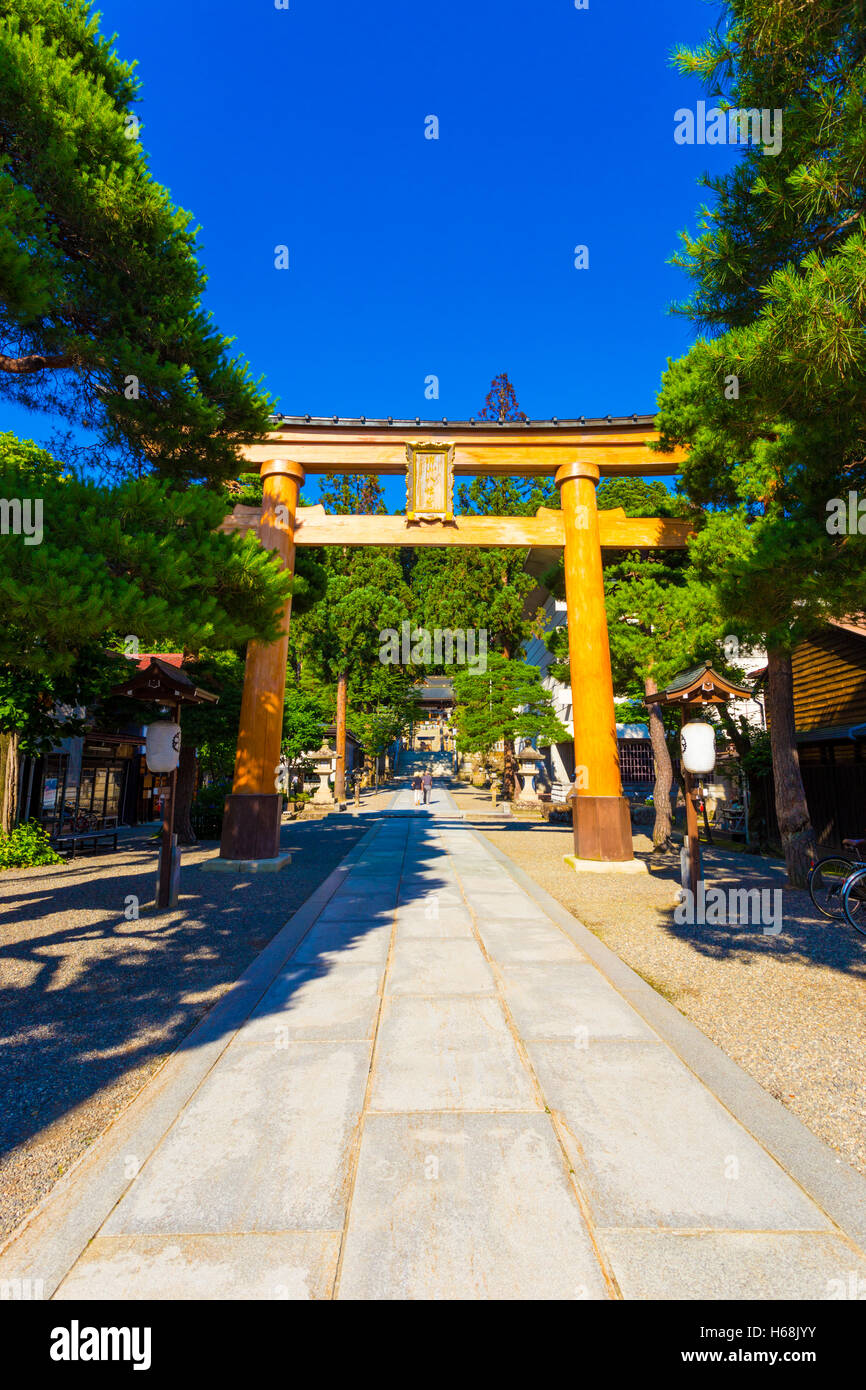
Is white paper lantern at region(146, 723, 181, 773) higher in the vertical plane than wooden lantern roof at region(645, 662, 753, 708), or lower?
lower

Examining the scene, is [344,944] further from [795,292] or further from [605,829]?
[795,292]

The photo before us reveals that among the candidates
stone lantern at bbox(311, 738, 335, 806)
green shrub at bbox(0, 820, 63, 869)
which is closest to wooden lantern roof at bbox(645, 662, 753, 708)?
green shrub at bbox(0, 820, 63, 869)

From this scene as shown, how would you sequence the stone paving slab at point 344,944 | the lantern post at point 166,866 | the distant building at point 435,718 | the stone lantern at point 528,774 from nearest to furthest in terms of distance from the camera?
1. the stone paving slab at point 344,944
2. the lantern post at point 166,866
3. the stone lantern at point 528,774
4. the distant building at point 435,718

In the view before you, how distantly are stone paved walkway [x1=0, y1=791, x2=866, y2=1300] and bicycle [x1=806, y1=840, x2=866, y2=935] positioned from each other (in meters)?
4.15

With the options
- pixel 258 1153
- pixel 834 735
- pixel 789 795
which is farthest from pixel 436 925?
pixel 834 735

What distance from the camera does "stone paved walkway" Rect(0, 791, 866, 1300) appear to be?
6.91 ft

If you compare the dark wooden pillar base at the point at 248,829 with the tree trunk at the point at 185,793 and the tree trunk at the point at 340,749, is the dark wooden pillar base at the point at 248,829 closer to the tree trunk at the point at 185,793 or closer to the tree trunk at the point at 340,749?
the tree trunk at the point at 185,793

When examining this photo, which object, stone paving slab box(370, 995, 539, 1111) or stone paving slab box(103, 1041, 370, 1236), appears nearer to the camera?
stone paving slab box(103, 1041, 370, 1236)

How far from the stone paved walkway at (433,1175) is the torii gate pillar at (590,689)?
20.2 feet

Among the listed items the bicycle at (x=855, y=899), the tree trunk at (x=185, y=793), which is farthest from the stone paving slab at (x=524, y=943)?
the tree trunk at (x=185, y=793)

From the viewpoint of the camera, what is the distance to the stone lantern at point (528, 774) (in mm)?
27188

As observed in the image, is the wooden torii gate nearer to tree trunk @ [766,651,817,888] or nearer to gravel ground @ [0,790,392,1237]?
tree trunk @ [766,651,817,888]

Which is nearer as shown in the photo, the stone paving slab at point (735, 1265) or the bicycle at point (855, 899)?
the stone paving slab at point (735, 1265)
